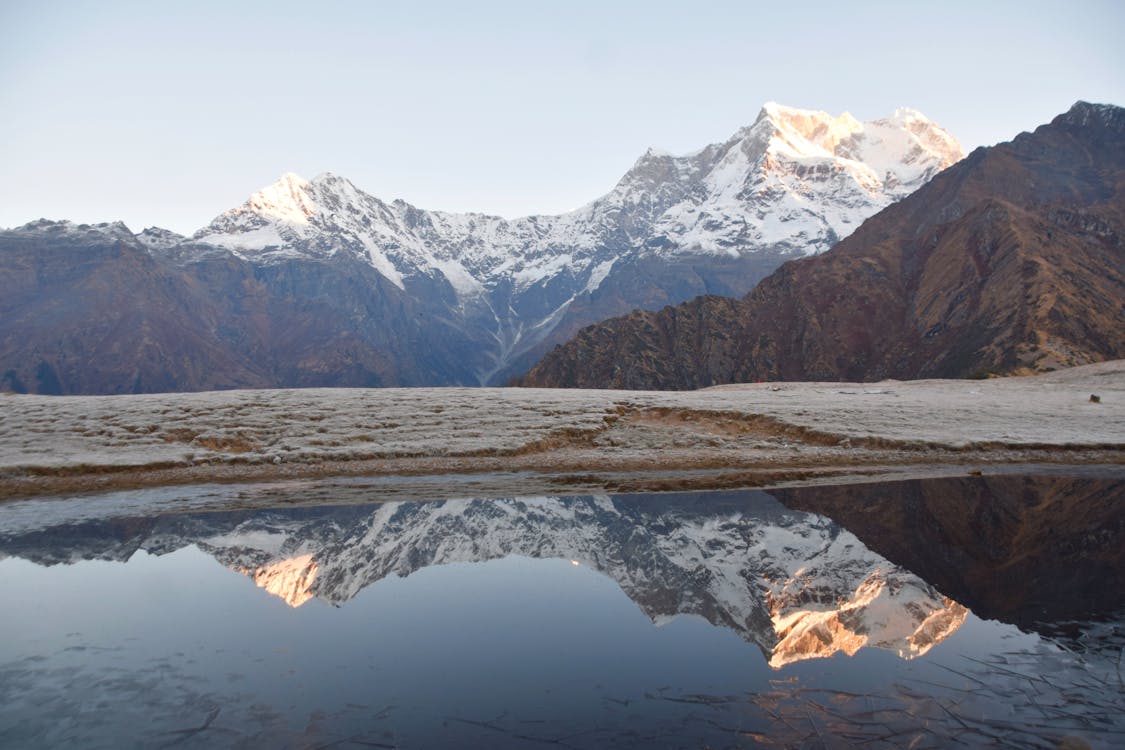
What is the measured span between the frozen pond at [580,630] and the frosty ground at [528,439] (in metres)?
8.76

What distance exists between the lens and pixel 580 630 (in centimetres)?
1271

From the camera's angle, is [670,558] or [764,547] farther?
[764,547]

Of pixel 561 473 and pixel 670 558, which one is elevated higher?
pixel 670 558

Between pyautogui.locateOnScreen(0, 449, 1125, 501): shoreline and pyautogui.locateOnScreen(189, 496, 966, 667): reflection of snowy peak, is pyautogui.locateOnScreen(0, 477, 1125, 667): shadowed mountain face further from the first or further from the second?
pyautogui.locateOnScreen(0, 449, 1125, 501): shoreline

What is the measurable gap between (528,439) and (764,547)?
69.3 ft

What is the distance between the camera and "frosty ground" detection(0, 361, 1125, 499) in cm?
3102

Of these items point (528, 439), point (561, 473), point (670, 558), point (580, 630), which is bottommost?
point (561, 473)

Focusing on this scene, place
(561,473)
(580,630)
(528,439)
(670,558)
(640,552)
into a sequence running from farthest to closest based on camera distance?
(528,439), (561,473), (640,552), (670,558), (580,630)

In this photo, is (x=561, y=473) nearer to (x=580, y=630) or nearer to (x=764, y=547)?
(x=764, y=547)

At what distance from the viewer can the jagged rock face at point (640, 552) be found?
12.5 meters

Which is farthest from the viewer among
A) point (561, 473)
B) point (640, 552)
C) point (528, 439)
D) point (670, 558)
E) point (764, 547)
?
point (528, 439)

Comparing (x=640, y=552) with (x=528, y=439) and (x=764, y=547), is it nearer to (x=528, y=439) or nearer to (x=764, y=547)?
(x=764, y=547)

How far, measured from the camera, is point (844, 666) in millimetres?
10438

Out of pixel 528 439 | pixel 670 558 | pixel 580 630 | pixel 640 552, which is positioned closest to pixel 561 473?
pixel 528 439
